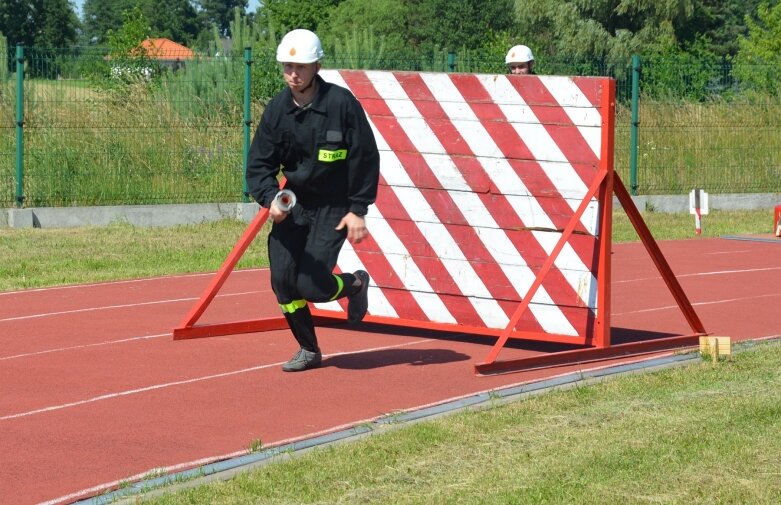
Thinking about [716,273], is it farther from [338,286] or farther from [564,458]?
[564,458]

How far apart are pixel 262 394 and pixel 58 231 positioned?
10.9m

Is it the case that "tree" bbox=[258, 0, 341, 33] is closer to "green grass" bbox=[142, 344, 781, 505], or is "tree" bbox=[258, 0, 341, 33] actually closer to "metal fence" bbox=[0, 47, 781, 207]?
"metal fence" bbox=[0, 47, 781, 207]

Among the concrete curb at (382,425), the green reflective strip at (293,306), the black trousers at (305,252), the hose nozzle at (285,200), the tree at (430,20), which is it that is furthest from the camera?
the tree at (430,20)

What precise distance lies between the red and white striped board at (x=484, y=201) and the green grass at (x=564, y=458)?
1668 mm

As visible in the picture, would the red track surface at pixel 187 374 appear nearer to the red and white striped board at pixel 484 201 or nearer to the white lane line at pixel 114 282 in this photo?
the white lane line at pixel 114 282

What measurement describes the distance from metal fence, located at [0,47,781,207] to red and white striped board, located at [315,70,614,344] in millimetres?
9408

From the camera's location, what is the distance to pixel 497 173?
35.6 ft

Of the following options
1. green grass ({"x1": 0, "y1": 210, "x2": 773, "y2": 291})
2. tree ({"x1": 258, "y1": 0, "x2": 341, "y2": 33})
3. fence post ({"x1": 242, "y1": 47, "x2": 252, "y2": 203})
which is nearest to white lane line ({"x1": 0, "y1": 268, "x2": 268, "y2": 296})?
green grass ({"x1": 0, "y1": 210, "x2": 773, "y2": 291})

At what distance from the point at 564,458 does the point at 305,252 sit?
2.95m

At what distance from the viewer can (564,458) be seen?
7297mm

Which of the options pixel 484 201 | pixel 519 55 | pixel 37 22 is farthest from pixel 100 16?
pixel 484 201

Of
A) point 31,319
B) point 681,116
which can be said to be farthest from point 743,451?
point 681,116

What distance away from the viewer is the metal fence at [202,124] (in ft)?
65.7

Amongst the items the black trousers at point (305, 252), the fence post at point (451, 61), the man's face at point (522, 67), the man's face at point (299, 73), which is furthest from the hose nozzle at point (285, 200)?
the fence post at point (451, 61)
